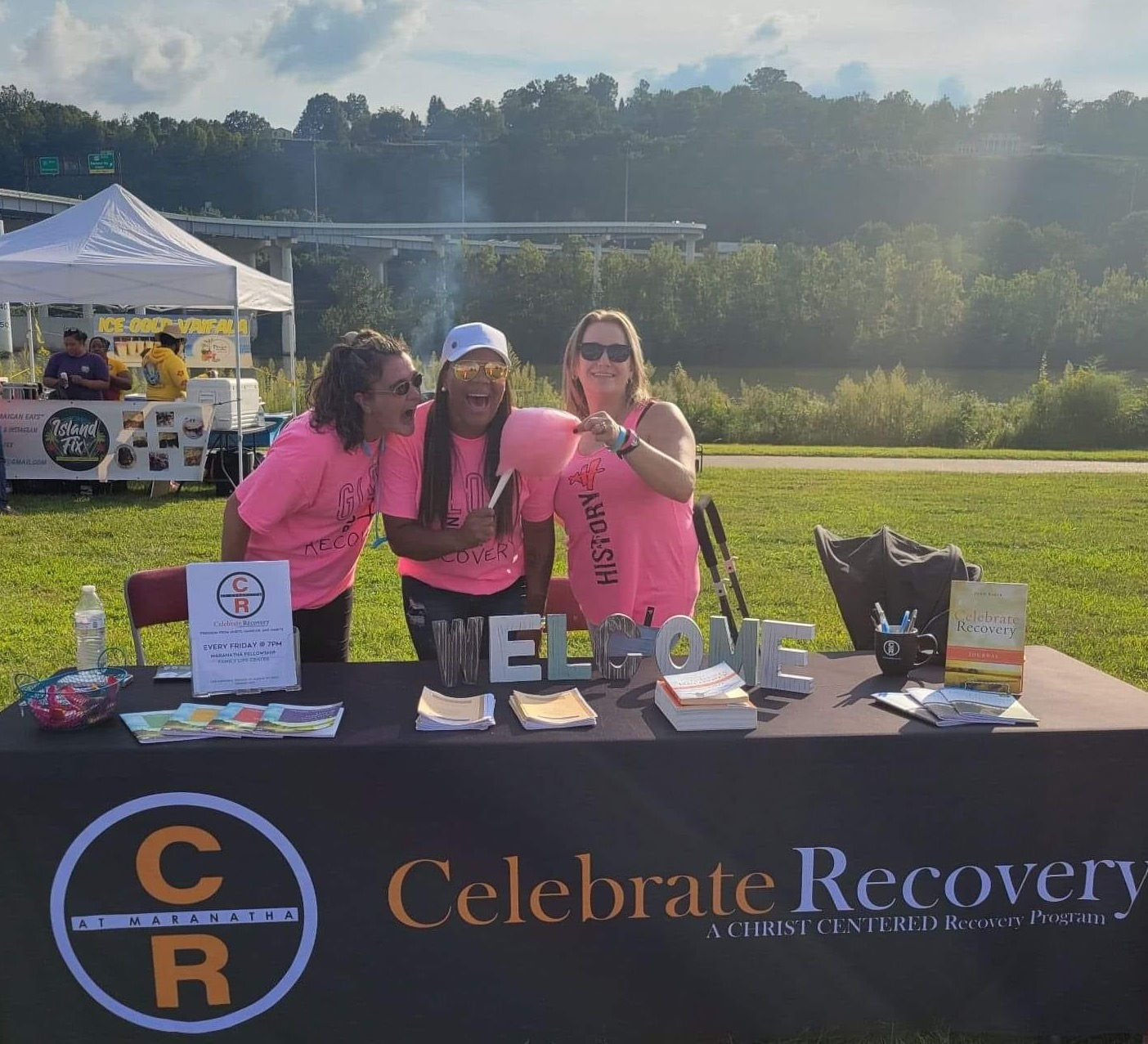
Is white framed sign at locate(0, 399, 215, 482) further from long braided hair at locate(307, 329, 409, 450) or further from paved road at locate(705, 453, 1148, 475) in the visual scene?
long braided hair at locate(307, 329, 409, 450)

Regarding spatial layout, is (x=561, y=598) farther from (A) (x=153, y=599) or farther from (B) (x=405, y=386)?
(A) (x=153, y=599)

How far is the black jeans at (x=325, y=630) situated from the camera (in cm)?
282

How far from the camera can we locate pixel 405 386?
2.61m

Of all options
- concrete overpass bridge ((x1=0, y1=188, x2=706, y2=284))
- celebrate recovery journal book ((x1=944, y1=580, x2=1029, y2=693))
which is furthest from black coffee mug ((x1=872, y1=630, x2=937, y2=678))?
concrete overpass bridge ((x1=0, y1=188, x2=706, y2=284))

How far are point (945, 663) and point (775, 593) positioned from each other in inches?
159

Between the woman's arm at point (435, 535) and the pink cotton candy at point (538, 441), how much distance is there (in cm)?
16

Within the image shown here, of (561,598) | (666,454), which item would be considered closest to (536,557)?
(561,598)

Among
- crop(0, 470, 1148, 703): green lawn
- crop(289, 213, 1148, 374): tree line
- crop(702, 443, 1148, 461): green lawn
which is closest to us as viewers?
crop(0, 470, 1148, 703): green lawn

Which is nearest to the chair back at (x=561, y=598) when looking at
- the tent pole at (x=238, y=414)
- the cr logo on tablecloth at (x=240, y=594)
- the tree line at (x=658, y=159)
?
the cr logo on tablecloth at (x=240, y=594)

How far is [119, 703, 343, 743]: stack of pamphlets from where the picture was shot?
6.56 feet

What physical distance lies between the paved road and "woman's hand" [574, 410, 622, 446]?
1045 centimetres

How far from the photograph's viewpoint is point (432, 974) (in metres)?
2.05

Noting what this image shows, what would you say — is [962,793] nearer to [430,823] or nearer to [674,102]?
[430,823]

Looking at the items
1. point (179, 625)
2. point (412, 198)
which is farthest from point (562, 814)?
Answer: point (412, 198)
